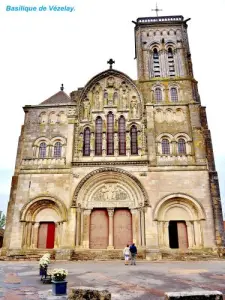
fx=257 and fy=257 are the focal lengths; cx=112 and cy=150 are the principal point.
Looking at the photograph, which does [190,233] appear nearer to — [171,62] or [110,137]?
[110,137]

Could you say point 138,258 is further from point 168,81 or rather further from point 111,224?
point 168,81

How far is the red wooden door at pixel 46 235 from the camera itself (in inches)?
829

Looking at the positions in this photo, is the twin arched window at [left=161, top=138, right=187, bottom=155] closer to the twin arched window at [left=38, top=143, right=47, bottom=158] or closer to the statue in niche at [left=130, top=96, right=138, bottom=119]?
the statue in niche at [left=130, top=96, right=138, bottom=119]

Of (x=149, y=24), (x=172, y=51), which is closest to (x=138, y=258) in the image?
(x=172, y=51)

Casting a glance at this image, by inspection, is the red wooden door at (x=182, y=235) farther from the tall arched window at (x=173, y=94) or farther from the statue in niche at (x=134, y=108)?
the tall arched window at (x=173, y=94)

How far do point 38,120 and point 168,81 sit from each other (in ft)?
44.1

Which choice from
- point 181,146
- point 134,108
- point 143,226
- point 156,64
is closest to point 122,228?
point 143,226

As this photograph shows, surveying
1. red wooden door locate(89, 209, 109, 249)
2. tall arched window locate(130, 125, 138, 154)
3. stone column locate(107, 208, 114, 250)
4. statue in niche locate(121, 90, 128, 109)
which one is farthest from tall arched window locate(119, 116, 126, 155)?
red wooden door locate(89, 209, 109, 249)

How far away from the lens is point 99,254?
1939cm

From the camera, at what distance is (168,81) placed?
25875 millimetres

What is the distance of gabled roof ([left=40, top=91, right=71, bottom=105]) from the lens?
26.2 metres

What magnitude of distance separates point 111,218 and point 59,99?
44.2 feet

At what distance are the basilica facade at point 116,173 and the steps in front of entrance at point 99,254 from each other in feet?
0.25

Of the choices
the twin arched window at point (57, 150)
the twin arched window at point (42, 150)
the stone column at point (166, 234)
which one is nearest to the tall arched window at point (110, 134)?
the twin arched window at point (57, 150)
